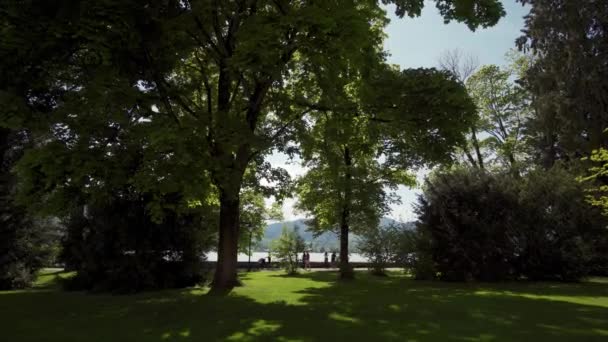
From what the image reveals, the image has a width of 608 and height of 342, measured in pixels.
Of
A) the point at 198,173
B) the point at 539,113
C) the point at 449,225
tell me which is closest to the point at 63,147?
the point at 198,173

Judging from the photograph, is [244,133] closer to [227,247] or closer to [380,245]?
[227,247]

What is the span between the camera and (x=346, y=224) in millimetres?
27609

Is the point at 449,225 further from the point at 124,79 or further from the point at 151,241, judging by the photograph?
the point at 124,79

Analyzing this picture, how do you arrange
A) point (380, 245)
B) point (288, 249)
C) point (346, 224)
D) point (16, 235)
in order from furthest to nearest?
point (288, 249), point (380, 245), point (346, 224), point (16, 235)

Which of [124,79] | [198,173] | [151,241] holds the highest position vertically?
[124,79]

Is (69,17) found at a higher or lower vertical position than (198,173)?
higher

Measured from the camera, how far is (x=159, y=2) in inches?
415

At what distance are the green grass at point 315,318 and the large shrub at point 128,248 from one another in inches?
99.7

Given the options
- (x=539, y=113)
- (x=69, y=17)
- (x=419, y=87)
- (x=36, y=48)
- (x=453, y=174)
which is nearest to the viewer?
(x=69, y=17)

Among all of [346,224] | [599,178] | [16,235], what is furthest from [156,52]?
[599,178]

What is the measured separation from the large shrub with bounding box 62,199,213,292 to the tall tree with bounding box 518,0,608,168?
843 inches

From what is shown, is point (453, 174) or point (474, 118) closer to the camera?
point (474, 118)

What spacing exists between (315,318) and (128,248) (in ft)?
34.7

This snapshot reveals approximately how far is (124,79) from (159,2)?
234 centimetres
